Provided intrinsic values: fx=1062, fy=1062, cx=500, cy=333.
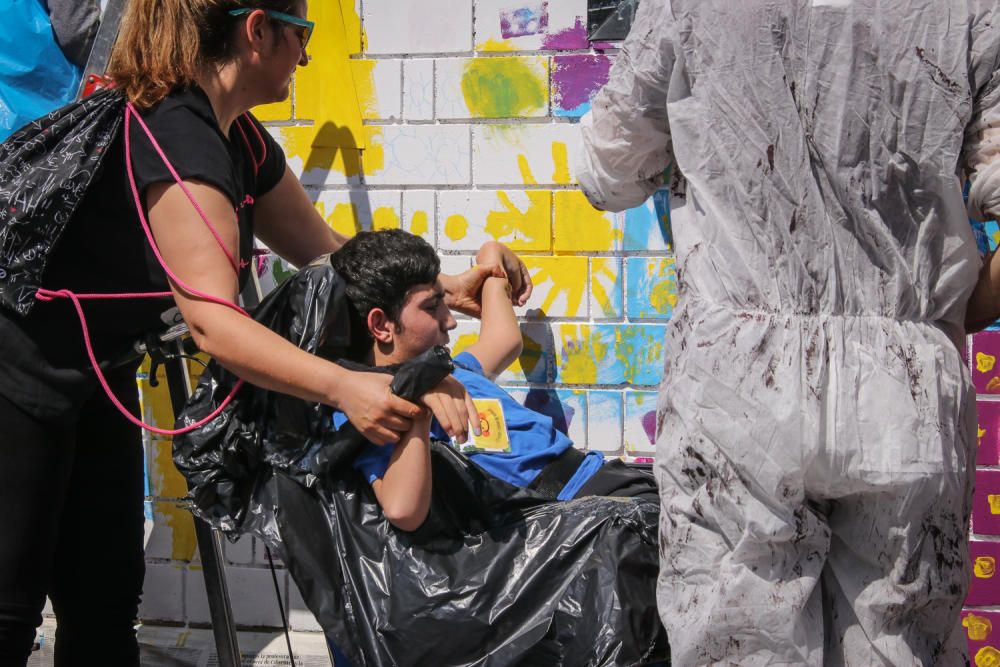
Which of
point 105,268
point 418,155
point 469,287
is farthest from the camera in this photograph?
point 418,155

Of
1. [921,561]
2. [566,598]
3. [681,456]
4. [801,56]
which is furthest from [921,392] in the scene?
[566,598]

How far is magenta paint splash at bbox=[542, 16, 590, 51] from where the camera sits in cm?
296

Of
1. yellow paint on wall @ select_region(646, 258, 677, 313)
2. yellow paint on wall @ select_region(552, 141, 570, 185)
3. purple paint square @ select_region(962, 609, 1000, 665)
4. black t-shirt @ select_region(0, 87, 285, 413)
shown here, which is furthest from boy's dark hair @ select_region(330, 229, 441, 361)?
purple paint square @ select_region(962, 609, 1000, 665)

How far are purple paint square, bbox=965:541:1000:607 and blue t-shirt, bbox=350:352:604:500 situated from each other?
→ 3.72 feet

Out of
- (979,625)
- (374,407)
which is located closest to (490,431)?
Result: (374,407)

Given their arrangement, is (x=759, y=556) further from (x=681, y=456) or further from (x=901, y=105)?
(x=901, y=105)

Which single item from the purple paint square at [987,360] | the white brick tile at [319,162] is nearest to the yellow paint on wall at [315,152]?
the white brick tile at [319,162]

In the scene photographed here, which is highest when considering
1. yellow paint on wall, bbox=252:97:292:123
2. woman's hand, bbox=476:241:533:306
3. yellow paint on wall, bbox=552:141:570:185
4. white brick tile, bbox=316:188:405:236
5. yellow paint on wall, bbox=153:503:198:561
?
yellow paint on wall, bbox=252:97:292:123

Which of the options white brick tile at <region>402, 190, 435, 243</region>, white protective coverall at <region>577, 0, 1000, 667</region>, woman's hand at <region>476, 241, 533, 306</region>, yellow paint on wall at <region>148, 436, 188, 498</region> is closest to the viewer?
white protective coverall at <region>577, 0, 1000, 667</region>

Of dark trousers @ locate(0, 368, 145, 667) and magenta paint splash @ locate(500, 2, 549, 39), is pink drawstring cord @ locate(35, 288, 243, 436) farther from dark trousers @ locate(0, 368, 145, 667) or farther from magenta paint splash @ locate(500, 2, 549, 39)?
magenta paint splash @ locate(500, 2, 549, 39)

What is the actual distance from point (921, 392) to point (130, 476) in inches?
68.0

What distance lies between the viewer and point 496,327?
2.84 m

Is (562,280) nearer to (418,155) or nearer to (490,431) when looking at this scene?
(418,155)

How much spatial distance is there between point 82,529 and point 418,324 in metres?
0.88
